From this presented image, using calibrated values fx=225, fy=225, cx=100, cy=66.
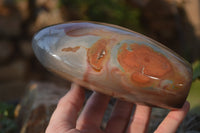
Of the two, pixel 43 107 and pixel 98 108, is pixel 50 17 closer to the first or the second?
pixel 43 107

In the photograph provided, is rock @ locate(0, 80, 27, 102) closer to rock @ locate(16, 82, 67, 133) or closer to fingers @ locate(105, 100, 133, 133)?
rock @ locate(16, 82, 67, 133)

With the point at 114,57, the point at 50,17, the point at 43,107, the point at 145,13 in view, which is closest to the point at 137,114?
the point at 114,57

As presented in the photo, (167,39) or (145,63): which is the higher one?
(145,63)

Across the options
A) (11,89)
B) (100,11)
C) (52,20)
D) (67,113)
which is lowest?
(11,89)

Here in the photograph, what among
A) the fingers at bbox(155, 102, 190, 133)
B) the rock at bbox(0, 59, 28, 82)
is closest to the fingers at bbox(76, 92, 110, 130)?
the fingers at bbox(155, 102, 190, 133)

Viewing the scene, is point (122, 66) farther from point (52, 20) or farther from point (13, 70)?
point (13, 70)

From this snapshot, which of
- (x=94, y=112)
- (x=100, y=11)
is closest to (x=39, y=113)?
(x=94, y=112)
